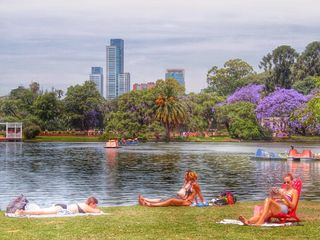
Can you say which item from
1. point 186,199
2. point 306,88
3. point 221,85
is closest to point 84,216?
point 186,199

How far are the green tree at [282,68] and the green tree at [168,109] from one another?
2994cm

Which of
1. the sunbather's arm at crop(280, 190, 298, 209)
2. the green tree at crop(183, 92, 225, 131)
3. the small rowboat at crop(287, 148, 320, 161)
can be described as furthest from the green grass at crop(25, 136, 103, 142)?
the sunbather's arm at crop(280, 190, 298, 209)

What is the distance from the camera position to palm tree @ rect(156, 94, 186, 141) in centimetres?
11881

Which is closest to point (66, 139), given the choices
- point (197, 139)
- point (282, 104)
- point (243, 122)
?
point (197, 139)

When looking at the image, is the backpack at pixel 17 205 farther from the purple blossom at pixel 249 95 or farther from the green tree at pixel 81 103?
the green tree at pixel 81 103

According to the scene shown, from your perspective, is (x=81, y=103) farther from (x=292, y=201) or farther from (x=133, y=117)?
(x=292, y=201)

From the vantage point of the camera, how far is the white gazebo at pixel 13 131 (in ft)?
416

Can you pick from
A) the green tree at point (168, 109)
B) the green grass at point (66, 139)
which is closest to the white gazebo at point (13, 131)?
the green grass at point (66, 139)

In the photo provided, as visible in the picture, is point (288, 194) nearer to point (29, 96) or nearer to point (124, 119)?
point (124, 119)

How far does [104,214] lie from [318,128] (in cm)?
9809

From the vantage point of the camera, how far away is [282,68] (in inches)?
5684

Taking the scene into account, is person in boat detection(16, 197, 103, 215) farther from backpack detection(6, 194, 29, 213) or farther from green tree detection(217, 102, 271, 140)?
green tree detection(217, 102, 271, 140)

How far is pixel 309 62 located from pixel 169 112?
40.3 meters

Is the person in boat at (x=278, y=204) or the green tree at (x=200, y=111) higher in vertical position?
the green tree at (x=200, y=111)
